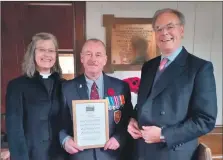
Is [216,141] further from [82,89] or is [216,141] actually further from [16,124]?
[16,124]

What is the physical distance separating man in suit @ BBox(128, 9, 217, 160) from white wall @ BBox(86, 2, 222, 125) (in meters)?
1.45

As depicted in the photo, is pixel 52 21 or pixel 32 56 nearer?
pixel 32 56

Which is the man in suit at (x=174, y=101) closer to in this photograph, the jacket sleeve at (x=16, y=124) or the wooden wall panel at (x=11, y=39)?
the jacket sleeve at (x=16, y=124)

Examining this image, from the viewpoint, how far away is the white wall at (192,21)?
2.60 m

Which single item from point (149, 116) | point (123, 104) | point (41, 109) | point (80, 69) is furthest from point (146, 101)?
point (80, 69)

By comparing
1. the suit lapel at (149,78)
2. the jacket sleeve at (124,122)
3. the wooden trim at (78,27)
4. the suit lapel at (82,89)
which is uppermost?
the wooden trim at (78,27)

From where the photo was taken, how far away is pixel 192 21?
2738mm

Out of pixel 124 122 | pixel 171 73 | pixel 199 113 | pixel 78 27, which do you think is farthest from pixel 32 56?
pixel 78 27

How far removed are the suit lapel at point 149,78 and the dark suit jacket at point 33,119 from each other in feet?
1.50

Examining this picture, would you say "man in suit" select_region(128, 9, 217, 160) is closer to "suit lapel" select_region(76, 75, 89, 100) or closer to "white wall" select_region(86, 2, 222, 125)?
"suit lapel" select_region(76, 75, 89, 100)

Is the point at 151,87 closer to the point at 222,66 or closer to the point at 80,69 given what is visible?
the point at 80,69

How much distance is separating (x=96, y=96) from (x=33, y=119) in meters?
0.35

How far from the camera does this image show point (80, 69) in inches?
105

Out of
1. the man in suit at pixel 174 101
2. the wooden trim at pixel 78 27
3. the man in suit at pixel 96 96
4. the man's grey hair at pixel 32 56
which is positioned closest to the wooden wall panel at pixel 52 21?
the wooden trim at pixel 78 27
